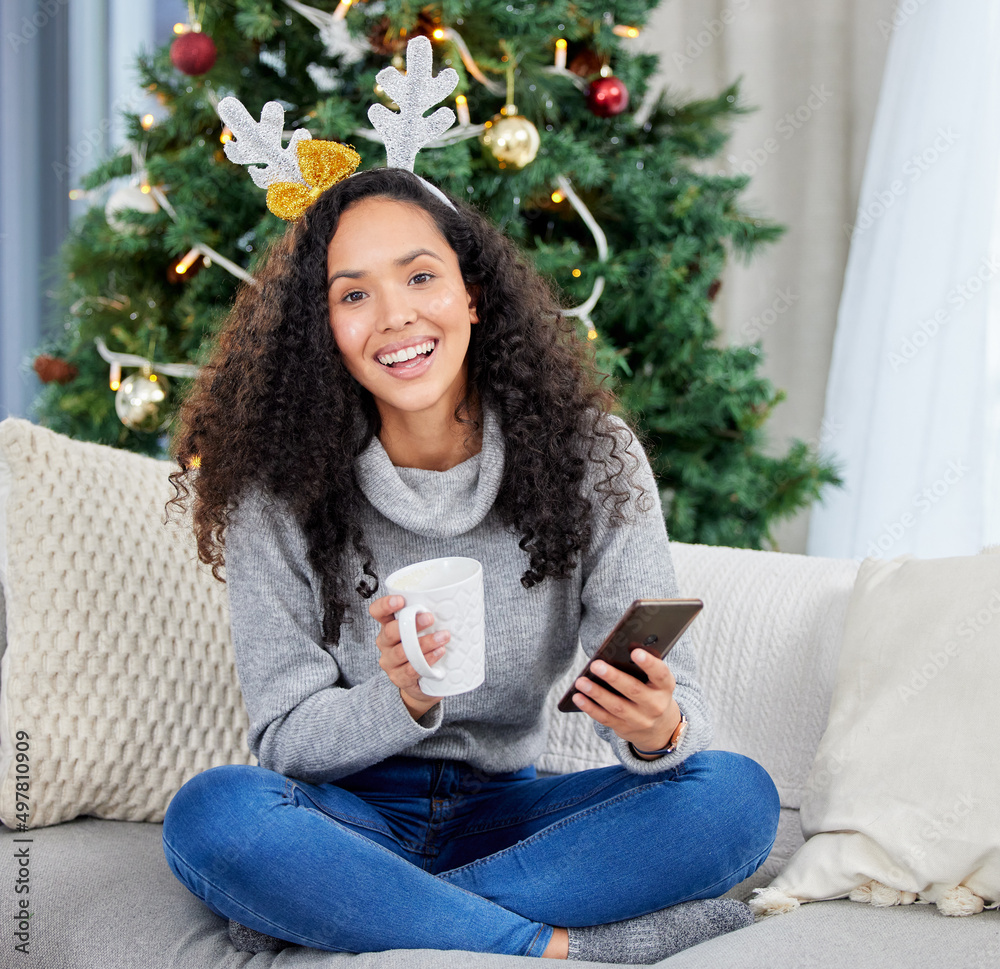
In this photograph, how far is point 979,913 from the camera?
1.03 meters

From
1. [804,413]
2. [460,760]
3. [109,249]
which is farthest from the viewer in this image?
[804,413]

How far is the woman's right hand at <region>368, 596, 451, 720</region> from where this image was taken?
2.88 feet

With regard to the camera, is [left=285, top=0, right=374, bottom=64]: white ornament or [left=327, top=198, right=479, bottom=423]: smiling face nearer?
[left=327, top=198, right=479, bottom=423]: smiling face

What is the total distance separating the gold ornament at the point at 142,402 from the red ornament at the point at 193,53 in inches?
23.7

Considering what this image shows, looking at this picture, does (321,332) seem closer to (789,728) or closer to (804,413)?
(789,728)

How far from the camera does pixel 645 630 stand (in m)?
0.91

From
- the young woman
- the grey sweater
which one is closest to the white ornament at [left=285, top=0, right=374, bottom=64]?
the young woman

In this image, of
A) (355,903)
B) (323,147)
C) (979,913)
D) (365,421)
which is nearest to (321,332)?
(365,421)

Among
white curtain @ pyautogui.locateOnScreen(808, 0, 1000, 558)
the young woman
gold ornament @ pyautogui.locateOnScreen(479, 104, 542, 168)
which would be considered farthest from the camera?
white curtain @ pyautogui.locateOnScreen(808, 0, 1000, 558)

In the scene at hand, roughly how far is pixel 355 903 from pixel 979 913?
25.0 inches

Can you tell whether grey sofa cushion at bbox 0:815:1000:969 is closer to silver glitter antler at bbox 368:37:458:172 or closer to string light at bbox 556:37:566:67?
silver glitter antler at bbox 368:37:458:172

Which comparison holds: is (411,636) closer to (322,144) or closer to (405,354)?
(405,354)

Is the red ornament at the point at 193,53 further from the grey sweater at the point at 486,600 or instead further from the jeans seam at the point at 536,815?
the jeans seam at the point at 536,815

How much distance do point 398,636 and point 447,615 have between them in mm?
85
